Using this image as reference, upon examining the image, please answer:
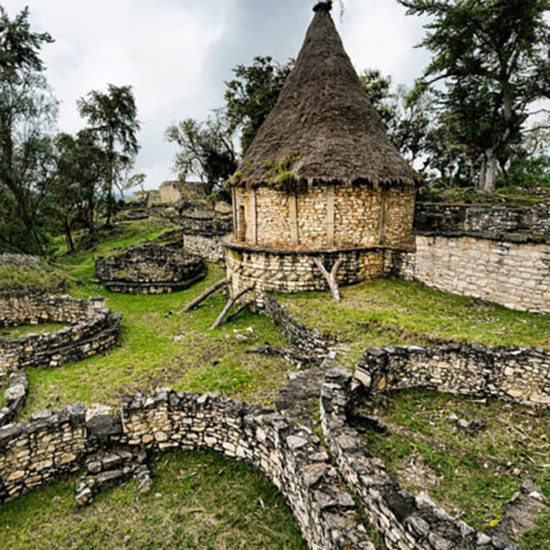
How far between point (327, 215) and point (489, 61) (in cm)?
1544

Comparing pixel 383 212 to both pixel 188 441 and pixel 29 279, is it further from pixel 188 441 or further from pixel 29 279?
pixel 29 279

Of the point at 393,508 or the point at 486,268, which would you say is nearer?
the point at 393,508

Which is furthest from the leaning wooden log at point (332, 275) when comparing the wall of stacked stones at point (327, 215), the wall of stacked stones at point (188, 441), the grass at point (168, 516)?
the grass at point (168, 516)

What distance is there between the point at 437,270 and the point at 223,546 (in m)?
10.3

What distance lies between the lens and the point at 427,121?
2955 cm

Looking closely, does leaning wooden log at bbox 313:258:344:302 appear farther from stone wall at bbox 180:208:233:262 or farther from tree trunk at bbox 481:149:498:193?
tree trunk at bbox 481:149:498:193

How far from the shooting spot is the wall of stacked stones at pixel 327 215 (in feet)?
41.0

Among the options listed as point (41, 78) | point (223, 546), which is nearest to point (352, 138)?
point (223, 546)

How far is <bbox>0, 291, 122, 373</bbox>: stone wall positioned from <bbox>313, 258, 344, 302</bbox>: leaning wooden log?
7426 millimetres

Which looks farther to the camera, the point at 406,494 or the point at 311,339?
the point at 311,339

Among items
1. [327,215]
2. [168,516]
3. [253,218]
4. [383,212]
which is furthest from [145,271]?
[168,516]

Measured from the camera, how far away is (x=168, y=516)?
458 cm

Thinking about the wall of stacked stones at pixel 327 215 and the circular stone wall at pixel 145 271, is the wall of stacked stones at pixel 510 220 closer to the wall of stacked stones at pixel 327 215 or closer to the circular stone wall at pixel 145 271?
the wall of stacked stones at pixel 327 215

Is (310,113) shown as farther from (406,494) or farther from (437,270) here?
(406,494)
